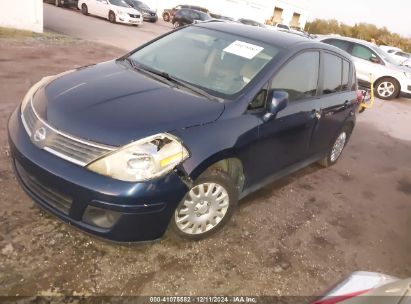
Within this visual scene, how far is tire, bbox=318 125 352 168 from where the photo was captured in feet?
16.8

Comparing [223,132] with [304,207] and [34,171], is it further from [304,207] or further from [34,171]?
[304,207]

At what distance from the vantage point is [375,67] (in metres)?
12.2

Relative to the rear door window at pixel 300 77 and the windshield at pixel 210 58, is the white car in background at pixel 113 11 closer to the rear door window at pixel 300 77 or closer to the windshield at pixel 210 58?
the windshield at pixel 210 58

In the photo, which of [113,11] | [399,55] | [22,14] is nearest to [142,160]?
[22,14]

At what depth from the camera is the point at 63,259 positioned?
8.82 feet

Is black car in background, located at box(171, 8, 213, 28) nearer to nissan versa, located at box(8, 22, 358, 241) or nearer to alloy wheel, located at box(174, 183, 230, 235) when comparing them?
nissan versa, located at box(8, 22, 358, 241)

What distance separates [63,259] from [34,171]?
68cm

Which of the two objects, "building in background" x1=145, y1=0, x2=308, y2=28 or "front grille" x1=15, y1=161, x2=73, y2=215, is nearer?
"front grille" x1=15, y1=161, x2=73, y2=215

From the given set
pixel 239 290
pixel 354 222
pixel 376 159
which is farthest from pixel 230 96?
pixel 376 159

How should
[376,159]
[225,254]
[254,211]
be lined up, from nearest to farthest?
[225,254] → [254,211] → [376,159]

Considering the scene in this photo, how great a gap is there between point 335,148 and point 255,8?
143ft

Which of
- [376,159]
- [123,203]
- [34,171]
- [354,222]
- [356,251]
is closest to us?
[123,203]

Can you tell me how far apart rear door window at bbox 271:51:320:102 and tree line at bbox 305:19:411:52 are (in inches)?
2105

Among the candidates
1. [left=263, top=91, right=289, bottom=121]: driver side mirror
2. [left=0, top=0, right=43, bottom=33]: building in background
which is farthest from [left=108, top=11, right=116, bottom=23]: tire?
[left=263, top=91, right=289, bottom=121]: driver side mirror
